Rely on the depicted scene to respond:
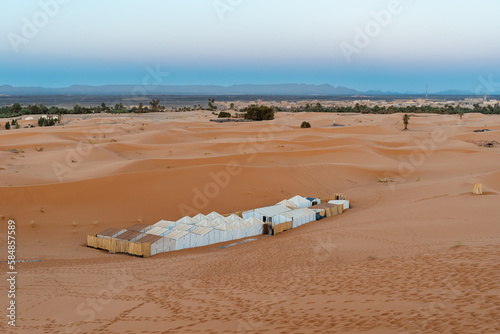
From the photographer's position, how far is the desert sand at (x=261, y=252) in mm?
8227

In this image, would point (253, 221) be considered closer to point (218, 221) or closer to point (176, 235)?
point (218, 221)

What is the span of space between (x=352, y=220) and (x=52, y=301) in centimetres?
1172

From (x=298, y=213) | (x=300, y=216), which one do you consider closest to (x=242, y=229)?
(x=300, y=216)

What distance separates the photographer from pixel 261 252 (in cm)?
1446

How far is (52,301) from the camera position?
401 inches

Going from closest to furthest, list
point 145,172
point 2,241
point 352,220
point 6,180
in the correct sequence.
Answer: point 2,241 < point 352,220 < point 6,180 < point 145,172

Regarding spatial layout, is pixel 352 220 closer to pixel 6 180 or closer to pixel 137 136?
pixel 6 180

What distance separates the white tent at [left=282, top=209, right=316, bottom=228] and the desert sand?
636 millimetres

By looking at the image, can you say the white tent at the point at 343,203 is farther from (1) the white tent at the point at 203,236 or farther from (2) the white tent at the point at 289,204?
(1) the white tent at the point at 203,236

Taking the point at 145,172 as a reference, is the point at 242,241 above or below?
below

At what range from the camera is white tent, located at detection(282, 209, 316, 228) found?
728 inches

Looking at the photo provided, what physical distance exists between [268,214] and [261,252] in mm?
4180

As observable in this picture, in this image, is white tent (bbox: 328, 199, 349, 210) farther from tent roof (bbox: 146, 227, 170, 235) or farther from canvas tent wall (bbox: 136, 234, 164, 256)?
canvas tent wall (bbox: 136, 234, 164, 256)

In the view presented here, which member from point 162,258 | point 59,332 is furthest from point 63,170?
point 59,332
